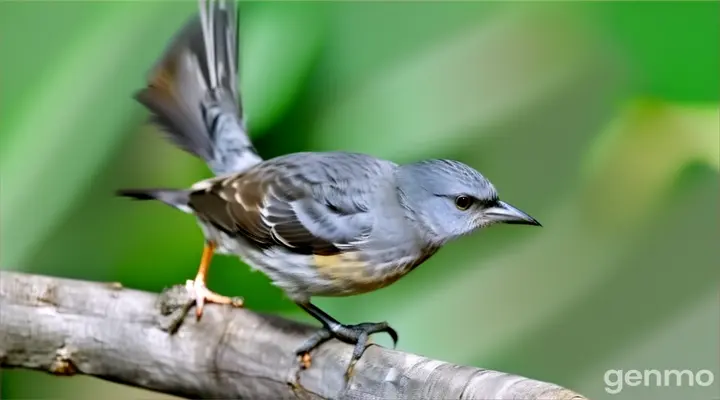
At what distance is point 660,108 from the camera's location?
4.33 ft

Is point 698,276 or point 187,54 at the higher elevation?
point 187,54

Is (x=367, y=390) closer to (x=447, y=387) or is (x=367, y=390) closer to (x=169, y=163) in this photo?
(x=447, y=387)

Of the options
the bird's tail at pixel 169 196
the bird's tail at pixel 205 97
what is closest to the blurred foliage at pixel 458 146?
the bird's tail at pixel 205 97

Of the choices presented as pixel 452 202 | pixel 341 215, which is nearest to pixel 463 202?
pixel 452 202

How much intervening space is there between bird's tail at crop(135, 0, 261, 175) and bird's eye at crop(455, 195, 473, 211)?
386 mm

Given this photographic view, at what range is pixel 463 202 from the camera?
3.22ft

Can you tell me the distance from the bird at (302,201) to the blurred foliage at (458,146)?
0.15 m

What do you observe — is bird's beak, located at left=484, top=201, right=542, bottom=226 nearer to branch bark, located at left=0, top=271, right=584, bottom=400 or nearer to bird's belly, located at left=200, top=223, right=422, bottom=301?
bird's belly, located at left=200, top=223, right=422, bottom=301

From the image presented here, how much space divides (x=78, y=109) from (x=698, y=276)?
1099 millimetres

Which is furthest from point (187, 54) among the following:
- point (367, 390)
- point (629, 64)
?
point (629, 64)

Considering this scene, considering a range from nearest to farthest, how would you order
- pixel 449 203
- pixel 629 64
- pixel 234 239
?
pixel 449 203
pixel 234 239
pixel 629 64

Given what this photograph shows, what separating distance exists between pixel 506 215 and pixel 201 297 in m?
0.46

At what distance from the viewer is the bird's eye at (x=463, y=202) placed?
976 millimetres

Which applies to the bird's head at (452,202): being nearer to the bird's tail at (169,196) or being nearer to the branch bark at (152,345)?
the branch bark at (152,345)
